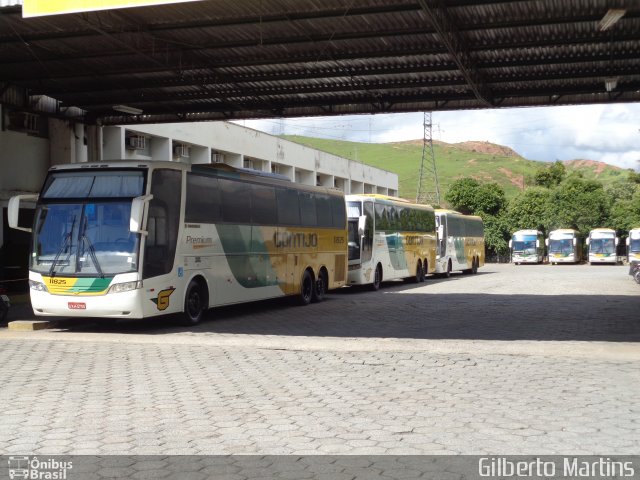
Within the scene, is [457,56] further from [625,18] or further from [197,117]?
[197,117]

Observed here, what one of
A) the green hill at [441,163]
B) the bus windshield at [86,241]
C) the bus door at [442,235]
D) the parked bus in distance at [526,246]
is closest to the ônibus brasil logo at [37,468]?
the bus windshield at [86,241]

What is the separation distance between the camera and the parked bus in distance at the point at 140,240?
571 inches

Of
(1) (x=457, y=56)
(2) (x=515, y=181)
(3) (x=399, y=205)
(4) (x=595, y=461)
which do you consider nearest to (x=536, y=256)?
(3) (x=399, y=205)

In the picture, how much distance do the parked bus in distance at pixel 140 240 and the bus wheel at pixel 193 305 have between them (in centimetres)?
2

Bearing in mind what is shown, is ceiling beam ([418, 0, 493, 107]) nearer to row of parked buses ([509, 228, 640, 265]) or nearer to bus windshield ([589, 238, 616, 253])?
row of parked buses ([509, 228, 640, 265])

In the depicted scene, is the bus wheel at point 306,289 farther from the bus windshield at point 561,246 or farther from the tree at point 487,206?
the tree at point 487,206

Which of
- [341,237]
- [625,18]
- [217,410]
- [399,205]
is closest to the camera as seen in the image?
[217,410]

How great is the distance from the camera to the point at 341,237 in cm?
2491

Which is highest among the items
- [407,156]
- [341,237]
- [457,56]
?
[407,156]

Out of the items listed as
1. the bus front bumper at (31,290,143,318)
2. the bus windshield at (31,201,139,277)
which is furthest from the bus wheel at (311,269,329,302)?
the bus windshield at (31,201,139,277)

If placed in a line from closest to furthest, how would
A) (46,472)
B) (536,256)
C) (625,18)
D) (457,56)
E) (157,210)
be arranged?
(46,472), (157,210), (625,18), (457,56), (536,256)

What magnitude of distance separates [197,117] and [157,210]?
38.9 ft

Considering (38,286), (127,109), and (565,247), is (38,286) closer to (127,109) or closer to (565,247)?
(127,109)

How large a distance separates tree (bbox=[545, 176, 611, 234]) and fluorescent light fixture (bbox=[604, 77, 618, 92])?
2286 inches
